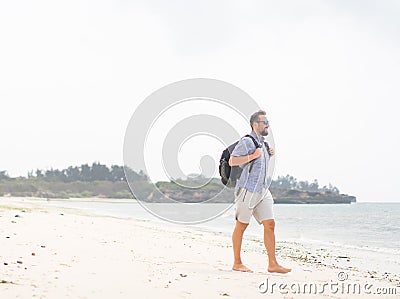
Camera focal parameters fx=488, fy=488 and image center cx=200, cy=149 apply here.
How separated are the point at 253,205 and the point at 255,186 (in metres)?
0.26

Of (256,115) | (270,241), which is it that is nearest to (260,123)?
(256,115)

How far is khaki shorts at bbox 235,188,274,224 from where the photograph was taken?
21.1 feet

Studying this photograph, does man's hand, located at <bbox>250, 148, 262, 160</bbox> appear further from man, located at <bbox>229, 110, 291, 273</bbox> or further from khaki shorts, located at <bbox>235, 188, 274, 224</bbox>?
khaki shorts, located at <bbox>235, 188, 274, 224</bbox>

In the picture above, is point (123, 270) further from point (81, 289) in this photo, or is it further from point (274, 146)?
point (274, 146)

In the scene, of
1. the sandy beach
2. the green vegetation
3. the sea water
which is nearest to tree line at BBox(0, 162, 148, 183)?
the green vegetation

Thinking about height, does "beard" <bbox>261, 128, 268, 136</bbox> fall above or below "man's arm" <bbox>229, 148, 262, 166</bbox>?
above

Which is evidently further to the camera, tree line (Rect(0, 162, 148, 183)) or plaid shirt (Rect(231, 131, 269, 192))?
tree line (Rect(0, 162, 148, 183))

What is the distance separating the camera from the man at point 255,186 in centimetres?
638

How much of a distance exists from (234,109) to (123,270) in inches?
118

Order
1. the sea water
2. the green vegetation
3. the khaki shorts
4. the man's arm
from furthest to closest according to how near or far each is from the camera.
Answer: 1. the green vegetation
2. the sea water
3. the khaki shorts
4. the man's arm

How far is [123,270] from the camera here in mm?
5824

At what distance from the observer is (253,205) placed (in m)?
6.43

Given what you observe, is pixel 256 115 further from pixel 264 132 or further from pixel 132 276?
pixel 132 276

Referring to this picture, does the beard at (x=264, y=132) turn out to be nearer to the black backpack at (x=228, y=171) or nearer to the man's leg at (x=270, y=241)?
the black backpack at (x=228, y=171)
